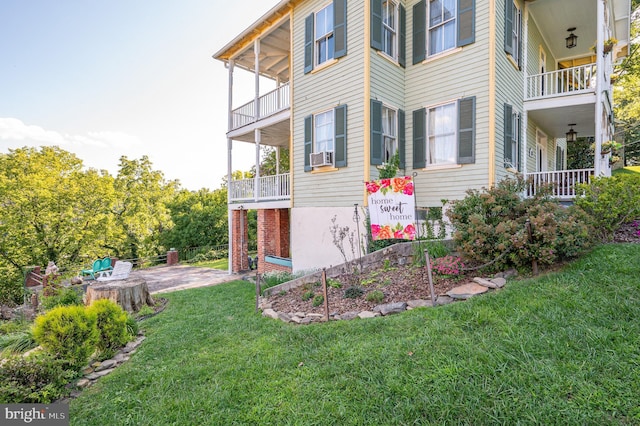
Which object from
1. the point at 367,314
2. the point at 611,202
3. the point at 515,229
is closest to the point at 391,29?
the point at 611,202

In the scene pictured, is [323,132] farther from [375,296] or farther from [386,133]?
[375,296]

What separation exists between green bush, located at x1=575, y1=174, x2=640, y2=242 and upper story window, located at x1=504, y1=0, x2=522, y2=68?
14.5ft

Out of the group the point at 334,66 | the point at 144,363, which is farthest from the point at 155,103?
the point at 144,363

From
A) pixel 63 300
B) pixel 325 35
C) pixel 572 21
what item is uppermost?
pixel 572 21

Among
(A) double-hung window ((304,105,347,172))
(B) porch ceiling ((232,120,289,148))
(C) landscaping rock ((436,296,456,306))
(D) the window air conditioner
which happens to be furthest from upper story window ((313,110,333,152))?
(C) landscaping rock ((436,296,456,306))

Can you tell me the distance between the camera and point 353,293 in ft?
18.0

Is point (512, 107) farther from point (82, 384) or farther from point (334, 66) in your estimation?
point (82, 384)

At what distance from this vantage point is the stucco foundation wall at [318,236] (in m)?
8.77

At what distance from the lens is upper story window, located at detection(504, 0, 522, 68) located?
8.24 m

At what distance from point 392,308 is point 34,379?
4.29 metres

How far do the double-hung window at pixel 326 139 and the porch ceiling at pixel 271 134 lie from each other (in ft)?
7.32

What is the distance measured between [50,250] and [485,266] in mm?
18780

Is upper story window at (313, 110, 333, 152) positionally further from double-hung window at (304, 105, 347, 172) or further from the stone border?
the stone border

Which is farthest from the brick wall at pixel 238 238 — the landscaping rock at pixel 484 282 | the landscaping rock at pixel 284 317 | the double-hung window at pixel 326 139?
the landscaping rock at pixel 484 282
